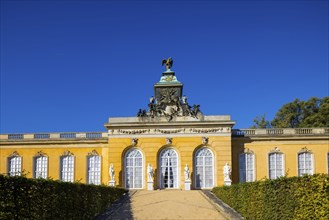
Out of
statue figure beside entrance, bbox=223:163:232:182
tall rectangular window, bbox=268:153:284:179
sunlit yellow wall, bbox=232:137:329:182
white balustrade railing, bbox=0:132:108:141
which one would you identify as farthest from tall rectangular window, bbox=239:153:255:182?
white balustrade railing, bbox=0:132:108:141

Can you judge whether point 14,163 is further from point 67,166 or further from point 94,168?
point 94,168

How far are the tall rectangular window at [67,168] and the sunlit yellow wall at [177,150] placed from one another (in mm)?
3819

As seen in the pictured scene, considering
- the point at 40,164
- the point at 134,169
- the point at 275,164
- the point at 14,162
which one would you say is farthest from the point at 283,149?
the point at 14,162

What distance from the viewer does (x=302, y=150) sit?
34.5 metres

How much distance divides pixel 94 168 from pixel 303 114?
23855 mm

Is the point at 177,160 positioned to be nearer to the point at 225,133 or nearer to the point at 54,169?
the point at 225,133

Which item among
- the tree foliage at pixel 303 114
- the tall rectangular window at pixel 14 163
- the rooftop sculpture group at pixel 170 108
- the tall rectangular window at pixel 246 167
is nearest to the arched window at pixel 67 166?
the tall rectangular window at pixel 14 163

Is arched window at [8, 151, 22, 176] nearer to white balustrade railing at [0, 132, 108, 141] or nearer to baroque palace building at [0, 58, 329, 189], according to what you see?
baroque palace building at [0, 58, 329, 189]

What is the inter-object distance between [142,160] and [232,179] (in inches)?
276

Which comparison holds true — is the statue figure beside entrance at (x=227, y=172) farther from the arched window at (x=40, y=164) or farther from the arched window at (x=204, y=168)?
the arched window at (x=40, y=164)

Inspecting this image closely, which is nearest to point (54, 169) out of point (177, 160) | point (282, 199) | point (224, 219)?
point (177, 160)

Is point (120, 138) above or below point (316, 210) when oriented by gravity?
above

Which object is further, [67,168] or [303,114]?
[303,114]

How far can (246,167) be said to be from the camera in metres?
34.3
